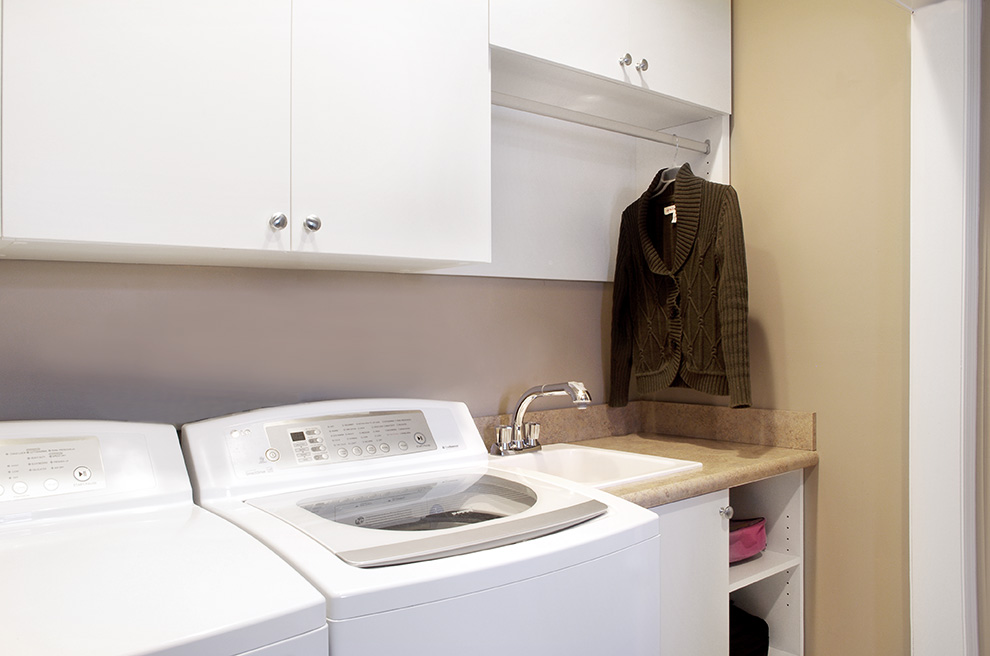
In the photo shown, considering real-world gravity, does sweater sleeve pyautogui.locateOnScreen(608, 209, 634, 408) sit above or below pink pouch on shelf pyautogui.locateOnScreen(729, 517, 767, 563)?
above

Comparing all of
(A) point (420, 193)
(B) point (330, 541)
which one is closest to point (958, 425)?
(A) point (420, 193)

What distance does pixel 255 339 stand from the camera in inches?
62.7

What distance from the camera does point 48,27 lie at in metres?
1.05

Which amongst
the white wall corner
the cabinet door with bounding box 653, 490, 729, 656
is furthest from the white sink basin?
the white wall corner

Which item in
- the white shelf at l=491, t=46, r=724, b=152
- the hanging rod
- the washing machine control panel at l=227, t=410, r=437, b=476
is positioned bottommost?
the washing machine control panel at l=227, t=410, r=437, b=476

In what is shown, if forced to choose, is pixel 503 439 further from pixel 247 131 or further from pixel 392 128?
pixel 247 131

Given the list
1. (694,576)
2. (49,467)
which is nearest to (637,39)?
(694,576)

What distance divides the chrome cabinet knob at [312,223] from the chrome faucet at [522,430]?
0.83 metres

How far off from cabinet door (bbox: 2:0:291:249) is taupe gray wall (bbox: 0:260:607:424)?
1.15ft

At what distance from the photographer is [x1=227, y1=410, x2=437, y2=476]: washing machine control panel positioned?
1377mm

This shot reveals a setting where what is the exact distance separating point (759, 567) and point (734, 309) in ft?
2.42

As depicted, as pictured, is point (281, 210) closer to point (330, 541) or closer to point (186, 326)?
point (186, 326)

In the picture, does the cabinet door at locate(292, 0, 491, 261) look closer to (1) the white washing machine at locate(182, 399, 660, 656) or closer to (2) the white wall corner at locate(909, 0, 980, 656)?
(1) the white washing machine at locate(182, 399, 660, 656)

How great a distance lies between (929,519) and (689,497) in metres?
0.68
